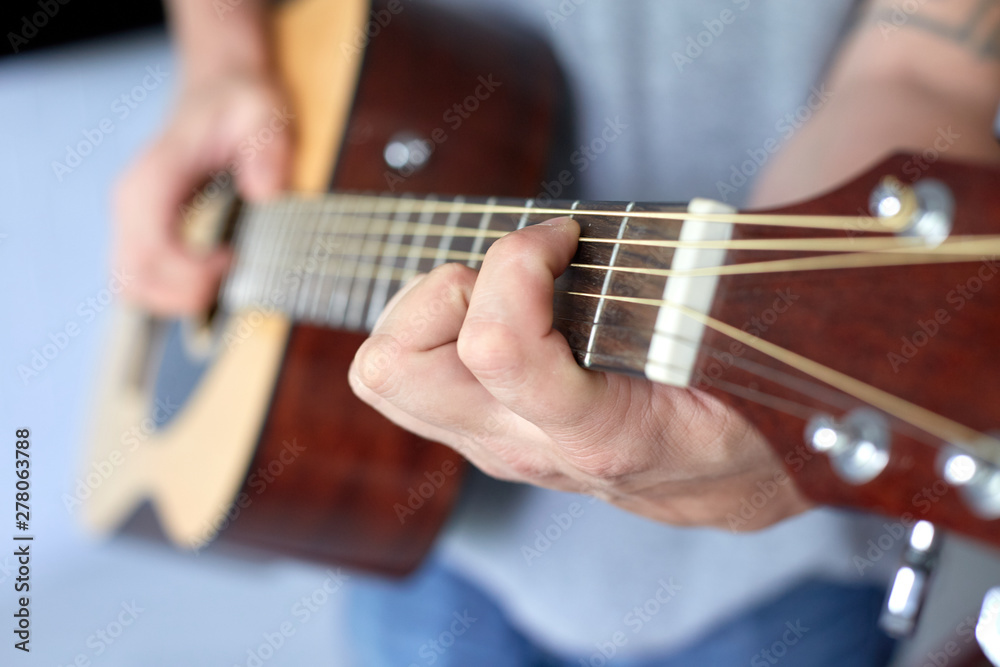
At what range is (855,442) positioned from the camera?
1.06 feet

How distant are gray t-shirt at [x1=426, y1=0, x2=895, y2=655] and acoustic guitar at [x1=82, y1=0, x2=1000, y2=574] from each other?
7 centimetres

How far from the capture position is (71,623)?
1516 millimetres

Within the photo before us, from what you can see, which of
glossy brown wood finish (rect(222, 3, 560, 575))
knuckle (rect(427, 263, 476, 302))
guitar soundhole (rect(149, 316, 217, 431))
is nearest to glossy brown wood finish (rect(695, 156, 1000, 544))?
knuckle (rect(427, 263, 476, 302))

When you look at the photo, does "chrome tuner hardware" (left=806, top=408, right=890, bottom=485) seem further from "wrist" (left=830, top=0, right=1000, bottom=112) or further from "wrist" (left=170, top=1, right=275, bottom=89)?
"wrist" (left=170, top=1, right=275, bottom=89)

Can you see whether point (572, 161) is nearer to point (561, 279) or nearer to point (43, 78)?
point (561, 279)

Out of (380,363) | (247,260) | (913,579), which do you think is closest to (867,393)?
(913,579)

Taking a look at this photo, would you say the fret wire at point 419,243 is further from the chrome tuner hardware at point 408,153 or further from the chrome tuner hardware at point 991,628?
the chrome tuner hardware at point 991,628

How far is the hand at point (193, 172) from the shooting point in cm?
85

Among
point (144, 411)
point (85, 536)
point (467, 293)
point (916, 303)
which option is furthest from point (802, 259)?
point (85, 536)

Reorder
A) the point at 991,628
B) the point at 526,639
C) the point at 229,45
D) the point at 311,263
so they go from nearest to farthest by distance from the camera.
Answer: the point at 991,628, the point at 311,263, the point at 526,639, the point at 229,45

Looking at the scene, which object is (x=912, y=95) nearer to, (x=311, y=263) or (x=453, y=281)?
(x=453, y=281)

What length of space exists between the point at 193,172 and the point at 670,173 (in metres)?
0.56

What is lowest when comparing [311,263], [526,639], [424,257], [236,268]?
[526,639]

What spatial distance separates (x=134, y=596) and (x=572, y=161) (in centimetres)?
133
